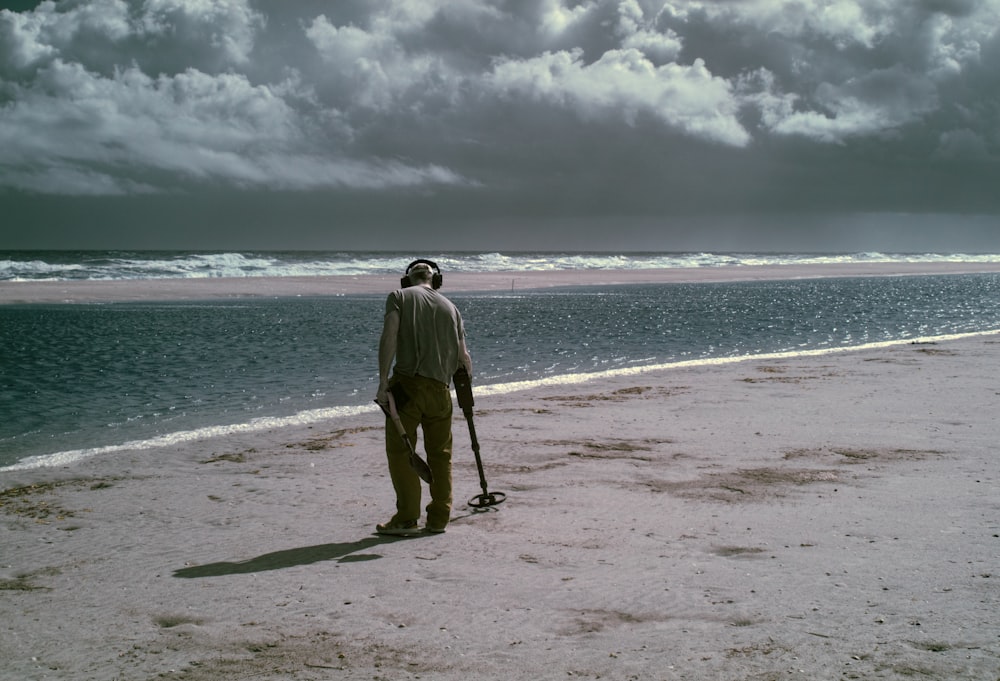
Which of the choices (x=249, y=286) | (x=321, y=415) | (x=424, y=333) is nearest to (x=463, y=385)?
(x=424, y=333)

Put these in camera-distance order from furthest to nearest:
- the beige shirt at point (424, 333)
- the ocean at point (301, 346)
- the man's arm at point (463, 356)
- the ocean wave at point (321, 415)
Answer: the ocean at point (301, 346) < the ocean wave at point (321, 415) < the man's arm at point (463, 356) < the beige shirt at point (424, 333)

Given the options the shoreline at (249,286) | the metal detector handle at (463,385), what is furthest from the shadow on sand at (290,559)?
the shoreline at (249,286)

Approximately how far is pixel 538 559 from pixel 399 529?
47.5 inches

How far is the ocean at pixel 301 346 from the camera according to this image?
1192 cm

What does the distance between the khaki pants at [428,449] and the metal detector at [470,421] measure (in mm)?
289

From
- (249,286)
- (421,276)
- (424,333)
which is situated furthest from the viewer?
(249,286)

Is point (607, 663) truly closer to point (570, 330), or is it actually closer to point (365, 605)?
point (365, 605)

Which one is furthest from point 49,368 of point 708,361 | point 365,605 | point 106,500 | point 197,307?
point 197,307

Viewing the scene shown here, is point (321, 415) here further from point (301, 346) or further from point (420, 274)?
point (301, 346)

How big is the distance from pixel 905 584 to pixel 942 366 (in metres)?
12.0

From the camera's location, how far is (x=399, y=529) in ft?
21.3

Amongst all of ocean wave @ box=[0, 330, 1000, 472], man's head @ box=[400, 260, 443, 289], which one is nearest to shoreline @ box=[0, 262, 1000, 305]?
ocean wave @ box=[0, 330, 1000, 472]

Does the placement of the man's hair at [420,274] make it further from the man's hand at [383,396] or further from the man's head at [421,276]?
the man's hand at [383,396]

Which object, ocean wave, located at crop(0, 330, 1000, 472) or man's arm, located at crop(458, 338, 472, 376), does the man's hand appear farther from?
ocean wave, located at crop(0, 330, 1000, 472)
